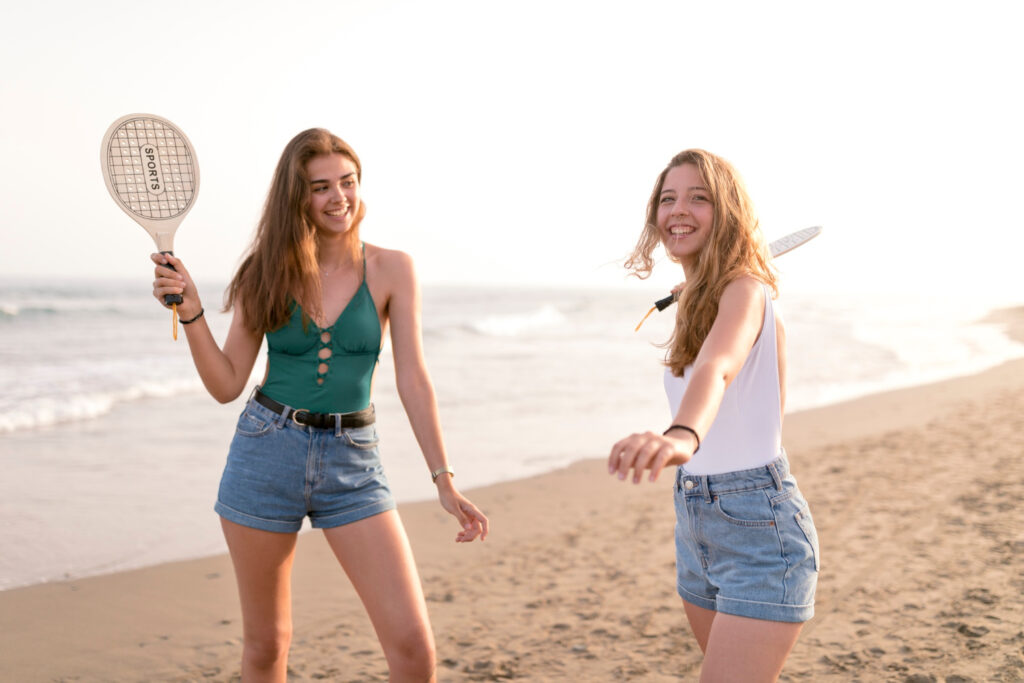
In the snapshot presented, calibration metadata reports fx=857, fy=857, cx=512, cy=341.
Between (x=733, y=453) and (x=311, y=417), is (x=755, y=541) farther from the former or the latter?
(x=311, y=417)

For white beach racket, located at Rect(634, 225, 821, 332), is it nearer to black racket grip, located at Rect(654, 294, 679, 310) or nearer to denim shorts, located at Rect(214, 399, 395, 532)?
black racket grip, located at Rect(654, 294, 679, 310)

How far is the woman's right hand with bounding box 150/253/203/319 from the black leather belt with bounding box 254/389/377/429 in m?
0.34

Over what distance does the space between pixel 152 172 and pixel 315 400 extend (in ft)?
3.16

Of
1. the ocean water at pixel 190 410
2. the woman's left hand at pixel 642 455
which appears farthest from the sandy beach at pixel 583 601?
the woman's left hand at pixel 642 455

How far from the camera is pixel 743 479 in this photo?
87.5 inches

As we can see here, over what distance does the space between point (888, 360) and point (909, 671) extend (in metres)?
15.3

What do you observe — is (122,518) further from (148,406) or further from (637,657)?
(148,406)

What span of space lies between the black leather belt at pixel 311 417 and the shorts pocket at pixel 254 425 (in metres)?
0.04

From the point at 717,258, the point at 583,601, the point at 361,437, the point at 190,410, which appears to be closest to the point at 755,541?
the point at 717,258

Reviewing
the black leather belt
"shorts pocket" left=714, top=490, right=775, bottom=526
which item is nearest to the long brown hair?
the black leather belt

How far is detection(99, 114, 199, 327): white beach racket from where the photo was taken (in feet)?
9.02

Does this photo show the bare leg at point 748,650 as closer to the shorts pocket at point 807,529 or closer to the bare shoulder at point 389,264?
the shorts pocket at point 807,529

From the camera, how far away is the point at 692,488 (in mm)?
2305

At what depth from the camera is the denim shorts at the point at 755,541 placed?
213 centimetres
